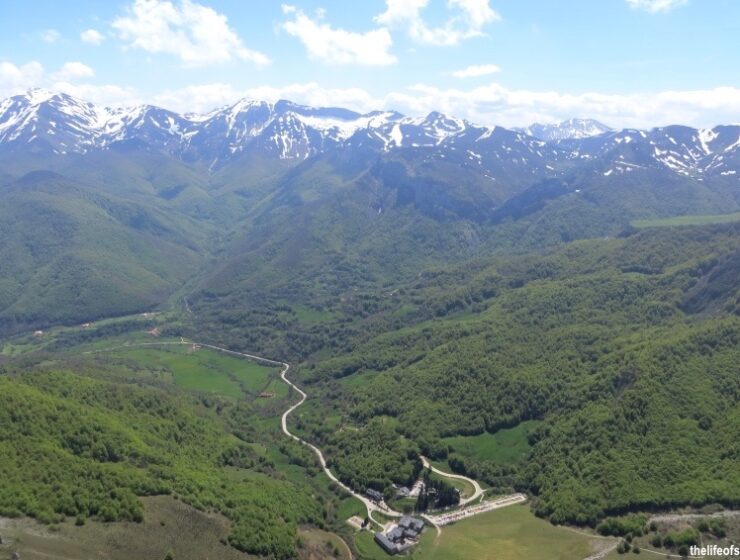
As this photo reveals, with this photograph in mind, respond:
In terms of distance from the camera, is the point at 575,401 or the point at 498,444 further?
the point at 575,401

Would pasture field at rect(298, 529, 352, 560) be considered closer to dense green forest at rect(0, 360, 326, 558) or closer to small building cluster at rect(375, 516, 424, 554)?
dense green forest at rect(0, 360, 326, 558)

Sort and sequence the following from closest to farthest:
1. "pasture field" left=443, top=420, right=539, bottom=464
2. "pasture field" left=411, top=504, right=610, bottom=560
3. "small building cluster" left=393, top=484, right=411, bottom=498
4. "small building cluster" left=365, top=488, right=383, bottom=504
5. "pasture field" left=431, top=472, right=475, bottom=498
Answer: "pasture field" left=411, top=504, right=610, bottom=560 < "small building cluster" left=365, top=488, right=383, bottom=504 < "small building cluster" left=393, top=484, right=411, bottom=498 < "pasture field" left=431, top=472, right=475, bottom=498 < "pasture field" left=443, top=420, right=539, bottom=464

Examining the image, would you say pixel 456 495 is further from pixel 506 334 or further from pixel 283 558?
pixel 506 334

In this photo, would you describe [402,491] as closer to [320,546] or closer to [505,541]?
[505,541]

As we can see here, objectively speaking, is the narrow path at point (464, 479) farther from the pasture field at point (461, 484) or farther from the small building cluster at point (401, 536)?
the small building cluster at point (401, 536)

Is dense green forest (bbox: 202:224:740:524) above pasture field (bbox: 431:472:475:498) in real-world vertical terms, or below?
above

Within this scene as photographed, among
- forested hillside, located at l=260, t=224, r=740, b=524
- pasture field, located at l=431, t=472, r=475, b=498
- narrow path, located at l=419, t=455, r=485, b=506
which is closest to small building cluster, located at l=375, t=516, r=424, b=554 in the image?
narrow path, located at l=419, t=455, r=485, b=506
